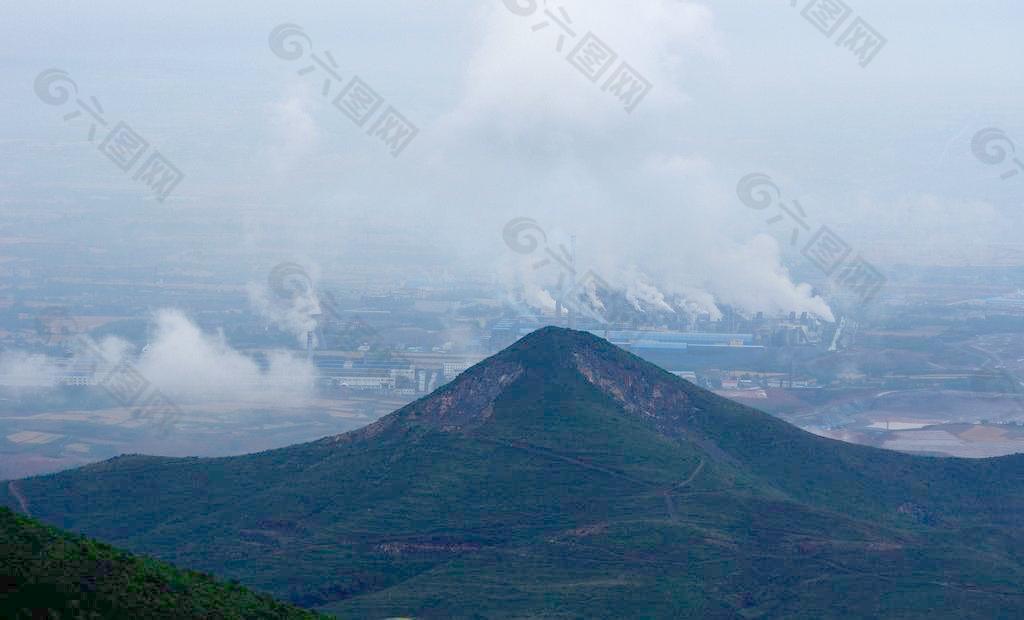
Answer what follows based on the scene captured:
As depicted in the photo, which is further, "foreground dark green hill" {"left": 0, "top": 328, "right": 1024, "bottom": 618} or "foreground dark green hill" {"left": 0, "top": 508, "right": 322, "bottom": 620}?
"foreground dark green hill" {"left": 0, "top": 328, "right": 1024, "bottom": 618}

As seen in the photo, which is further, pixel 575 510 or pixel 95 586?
pixel 575 510

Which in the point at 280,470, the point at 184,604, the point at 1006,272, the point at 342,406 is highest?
the point at 1006,272

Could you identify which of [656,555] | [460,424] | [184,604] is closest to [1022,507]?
[656,555]

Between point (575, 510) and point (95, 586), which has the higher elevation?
point (575, 510)

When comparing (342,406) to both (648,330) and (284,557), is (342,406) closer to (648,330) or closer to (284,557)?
(648,330)
